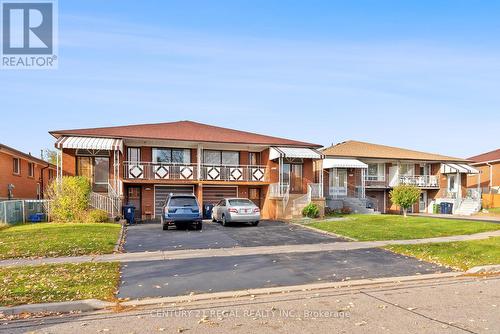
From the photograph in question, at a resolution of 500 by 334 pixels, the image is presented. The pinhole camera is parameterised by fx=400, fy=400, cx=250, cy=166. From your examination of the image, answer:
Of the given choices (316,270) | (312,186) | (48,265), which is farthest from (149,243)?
(312,186)

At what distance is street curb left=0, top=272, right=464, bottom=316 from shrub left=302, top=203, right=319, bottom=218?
15.4 m

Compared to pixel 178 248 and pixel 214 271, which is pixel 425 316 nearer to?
pixel 214 271

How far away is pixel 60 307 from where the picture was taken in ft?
21.9

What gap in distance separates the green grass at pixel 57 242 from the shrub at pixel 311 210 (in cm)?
1205

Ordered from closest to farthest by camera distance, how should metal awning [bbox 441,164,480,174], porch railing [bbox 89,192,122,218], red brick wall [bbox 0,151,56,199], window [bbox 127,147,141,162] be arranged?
1. porch railing [bbox 89,192,122,218]
2. red brick wall [bbox 0,151,56,199]
3. window [bbox 127,147,141,162]
4. metal awning [bbox 441,164,480,174]

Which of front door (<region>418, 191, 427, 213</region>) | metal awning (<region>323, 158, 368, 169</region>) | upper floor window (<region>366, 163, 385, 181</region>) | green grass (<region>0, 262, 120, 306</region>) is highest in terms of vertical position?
metal awning (<region>323, 158, 368, 169</region>)

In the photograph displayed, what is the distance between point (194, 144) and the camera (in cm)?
2747

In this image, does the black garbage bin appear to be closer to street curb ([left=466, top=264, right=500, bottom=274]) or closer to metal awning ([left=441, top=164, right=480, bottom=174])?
street curb ([left=466, top=264, right=500, bottom=274])

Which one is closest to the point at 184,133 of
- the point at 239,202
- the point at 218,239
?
the point at 239,202

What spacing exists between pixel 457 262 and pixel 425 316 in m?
5.81

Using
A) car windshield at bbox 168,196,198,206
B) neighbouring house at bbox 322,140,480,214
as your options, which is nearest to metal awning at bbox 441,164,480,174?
neighbouring house at bbox 322,140,480,214

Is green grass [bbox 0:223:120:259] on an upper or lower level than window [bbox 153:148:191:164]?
lower

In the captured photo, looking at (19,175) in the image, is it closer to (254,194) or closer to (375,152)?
(254,194)

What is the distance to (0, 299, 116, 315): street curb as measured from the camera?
6.51 meters
